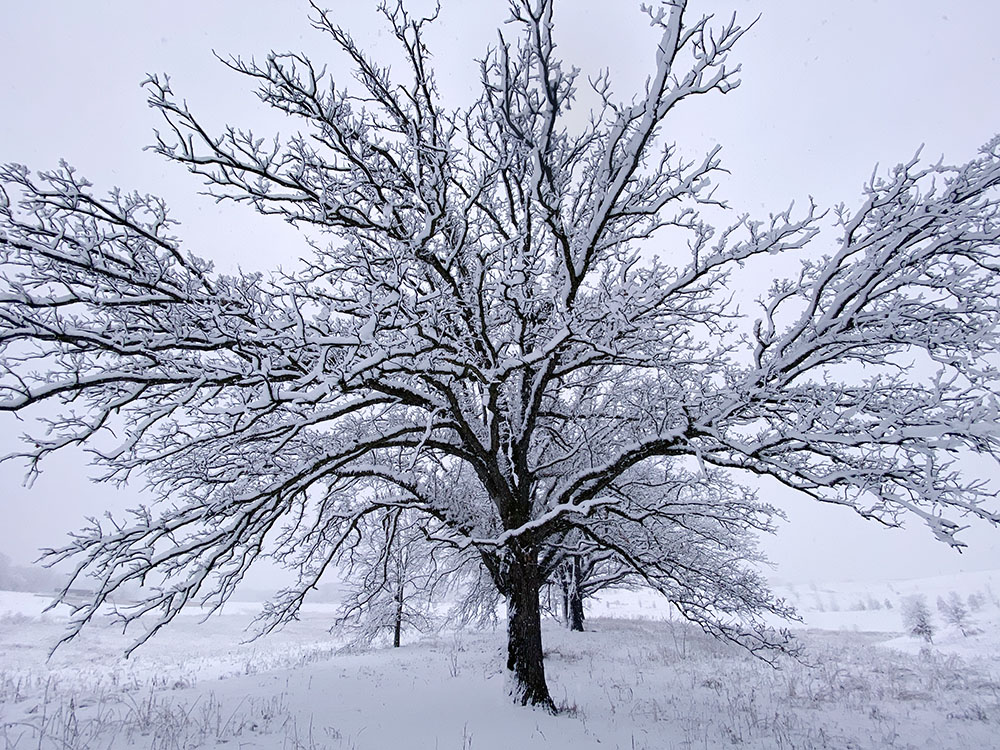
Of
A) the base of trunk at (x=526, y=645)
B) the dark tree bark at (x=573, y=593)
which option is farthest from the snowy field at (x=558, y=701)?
the dark tree bark at (x=573, y=593)

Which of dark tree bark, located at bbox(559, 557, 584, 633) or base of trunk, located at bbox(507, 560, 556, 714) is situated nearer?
base of trunk, located at bbox(507, 560, 556, 714)

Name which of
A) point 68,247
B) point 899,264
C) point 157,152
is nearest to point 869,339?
point 899,264

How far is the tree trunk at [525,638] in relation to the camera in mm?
6773

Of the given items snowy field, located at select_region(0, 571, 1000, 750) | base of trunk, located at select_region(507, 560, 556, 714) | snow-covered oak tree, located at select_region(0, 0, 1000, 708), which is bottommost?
snowy field, located at select_region(0, 571, 1000, 750)

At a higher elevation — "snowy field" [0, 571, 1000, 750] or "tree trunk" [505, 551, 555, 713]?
"tree trunk" [505, 551, 555, 713]

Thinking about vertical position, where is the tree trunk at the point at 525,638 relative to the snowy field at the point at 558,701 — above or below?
above

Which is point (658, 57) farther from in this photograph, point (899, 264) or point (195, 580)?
point (195, 580)

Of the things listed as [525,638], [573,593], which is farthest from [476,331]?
[573,593]

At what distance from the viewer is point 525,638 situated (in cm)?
690

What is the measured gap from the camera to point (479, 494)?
36.2 ft

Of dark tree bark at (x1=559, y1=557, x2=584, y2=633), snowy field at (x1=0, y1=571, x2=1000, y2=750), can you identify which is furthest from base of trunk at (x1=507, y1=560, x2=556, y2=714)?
dark tree bark at (x1=559, y1=557, x2=584, y2=633)

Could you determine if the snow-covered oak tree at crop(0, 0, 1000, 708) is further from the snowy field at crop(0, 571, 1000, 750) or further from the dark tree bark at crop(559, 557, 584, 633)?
the dark tree bark at crop(559, 557, 584, 633)

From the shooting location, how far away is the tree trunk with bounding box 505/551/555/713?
677 centimetres

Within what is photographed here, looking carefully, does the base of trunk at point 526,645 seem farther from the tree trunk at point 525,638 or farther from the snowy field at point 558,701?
the snowy field at point 558,701
